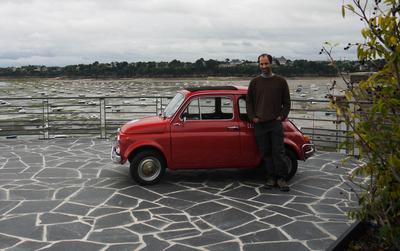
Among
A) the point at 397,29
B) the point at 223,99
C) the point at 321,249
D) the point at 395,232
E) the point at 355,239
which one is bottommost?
the point at 321,249

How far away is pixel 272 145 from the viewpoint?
7.11m

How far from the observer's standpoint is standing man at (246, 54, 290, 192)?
6.90 meters

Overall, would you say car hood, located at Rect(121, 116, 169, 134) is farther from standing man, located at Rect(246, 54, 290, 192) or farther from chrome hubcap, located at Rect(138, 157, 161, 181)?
standing man, located at Rect(246, 54, 290, 192)

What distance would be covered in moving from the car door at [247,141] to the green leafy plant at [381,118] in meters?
3.76

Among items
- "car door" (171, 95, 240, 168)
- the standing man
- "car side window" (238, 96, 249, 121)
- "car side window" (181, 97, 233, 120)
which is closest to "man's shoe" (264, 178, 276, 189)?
the standing man

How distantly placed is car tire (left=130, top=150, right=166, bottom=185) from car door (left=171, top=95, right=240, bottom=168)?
11.0 inches

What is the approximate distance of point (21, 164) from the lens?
928cm

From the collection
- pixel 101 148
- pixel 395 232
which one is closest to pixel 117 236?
pixel 395 232

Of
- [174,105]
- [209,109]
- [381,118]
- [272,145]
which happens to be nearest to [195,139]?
[209,109]

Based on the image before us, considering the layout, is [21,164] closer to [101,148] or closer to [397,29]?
[101,148]

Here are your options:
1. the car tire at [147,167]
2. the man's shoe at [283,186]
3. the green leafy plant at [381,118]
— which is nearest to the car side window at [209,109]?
the car tire at [147,167]

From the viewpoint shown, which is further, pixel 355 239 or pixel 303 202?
pixel 303 202

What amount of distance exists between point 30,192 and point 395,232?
18.7 ft

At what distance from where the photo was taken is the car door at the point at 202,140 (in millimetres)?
7379
